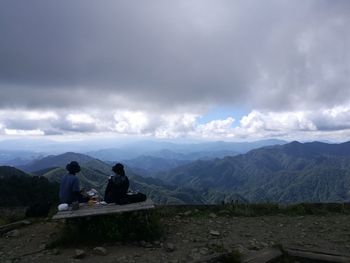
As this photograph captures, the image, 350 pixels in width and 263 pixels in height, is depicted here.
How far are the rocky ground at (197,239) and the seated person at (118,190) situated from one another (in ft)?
3.96

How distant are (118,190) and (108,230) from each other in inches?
61.8

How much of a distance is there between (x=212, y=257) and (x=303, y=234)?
3503 mm

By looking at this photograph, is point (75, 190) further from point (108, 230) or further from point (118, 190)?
point (108, 230)

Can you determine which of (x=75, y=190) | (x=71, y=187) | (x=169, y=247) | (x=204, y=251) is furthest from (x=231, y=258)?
(x=71, y=187)

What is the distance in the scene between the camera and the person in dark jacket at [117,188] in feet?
31.7

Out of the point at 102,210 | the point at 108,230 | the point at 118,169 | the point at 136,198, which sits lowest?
the point at 108,230

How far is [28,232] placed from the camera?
9.39m

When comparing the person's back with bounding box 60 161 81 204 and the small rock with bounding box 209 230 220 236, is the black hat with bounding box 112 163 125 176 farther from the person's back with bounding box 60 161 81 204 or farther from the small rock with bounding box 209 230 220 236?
the small rock with bounding box 209 230 220 236

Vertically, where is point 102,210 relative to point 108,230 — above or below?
above

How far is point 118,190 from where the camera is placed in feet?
31.8

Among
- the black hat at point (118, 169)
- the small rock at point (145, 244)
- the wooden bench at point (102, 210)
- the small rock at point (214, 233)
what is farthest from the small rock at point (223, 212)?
the small rock at point (145, 244)

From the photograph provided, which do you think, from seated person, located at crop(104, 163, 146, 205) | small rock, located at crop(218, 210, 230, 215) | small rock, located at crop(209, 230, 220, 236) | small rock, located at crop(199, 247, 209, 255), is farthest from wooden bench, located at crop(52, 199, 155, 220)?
small rock, located at crop(218, 210, 230, 215)

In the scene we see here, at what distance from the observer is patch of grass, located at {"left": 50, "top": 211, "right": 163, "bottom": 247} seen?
26.8ft

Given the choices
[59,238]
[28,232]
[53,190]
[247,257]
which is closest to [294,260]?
[247,257]
